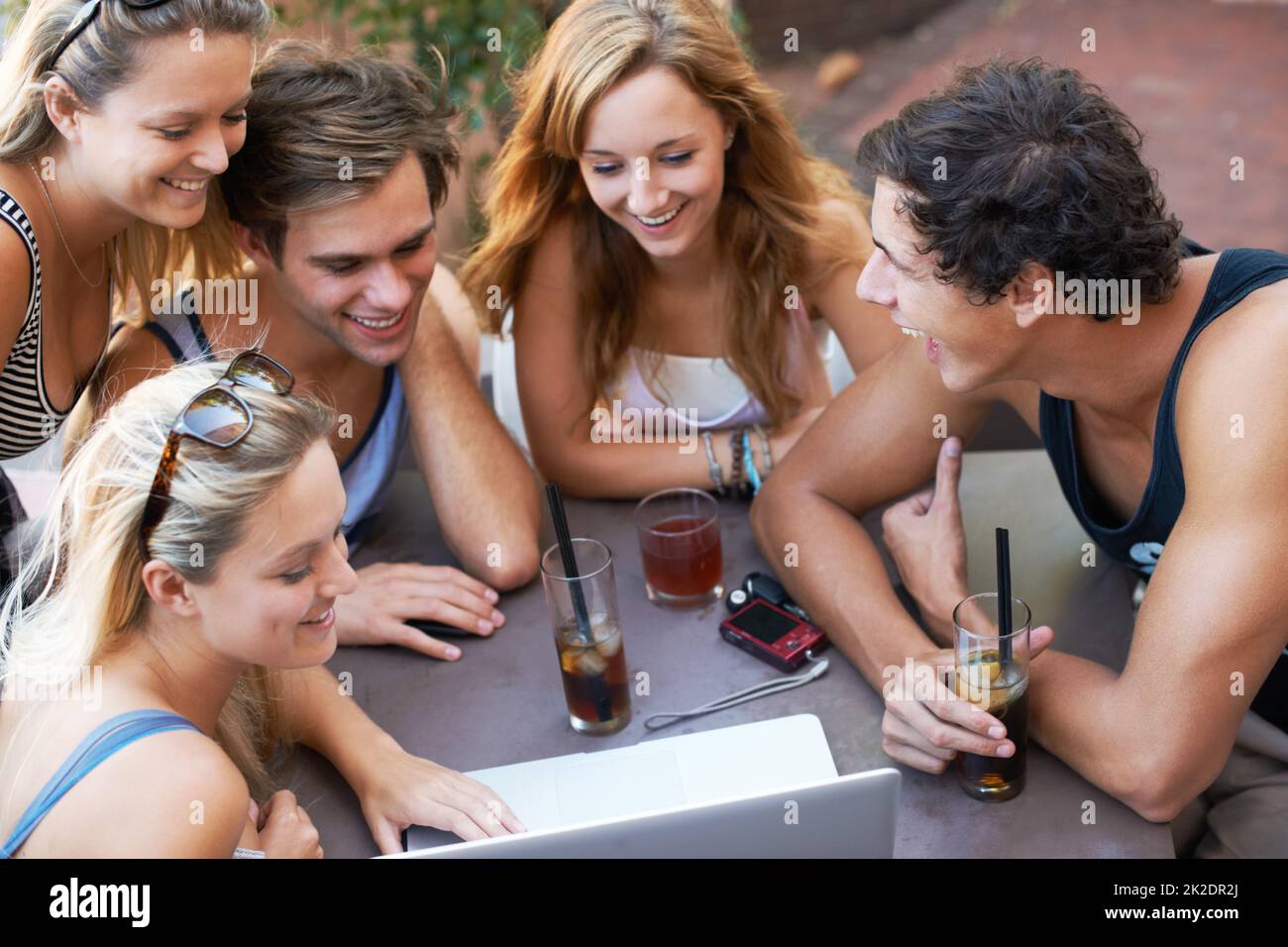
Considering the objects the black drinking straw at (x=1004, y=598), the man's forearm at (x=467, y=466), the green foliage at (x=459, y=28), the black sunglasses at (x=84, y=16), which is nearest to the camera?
the black drinking straw at (x=1004, y=598)

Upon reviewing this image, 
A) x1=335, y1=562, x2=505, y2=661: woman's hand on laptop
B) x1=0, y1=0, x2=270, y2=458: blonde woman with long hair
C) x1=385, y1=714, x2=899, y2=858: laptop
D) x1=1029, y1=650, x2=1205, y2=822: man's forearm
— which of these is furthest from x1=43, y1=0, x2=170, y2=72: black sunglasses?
x1=1029, y1=650, x2=1205, y2=822: man's forearm

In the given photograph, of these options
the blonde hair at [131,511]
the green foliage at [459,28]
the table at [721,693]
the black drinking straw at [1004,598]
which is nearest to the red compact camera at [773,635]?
the table at [721,693]

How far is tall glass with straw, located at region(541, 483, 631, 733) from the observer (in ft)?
5.20

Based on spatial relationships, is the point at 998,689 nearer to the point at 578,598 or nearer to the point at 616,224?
the point at 578,598

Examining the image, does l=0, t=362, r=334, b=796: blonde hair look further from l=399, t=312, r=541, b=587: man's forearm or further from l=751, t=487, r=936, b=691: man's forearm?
l=751, t=487, r=936, b=691: man's forearm

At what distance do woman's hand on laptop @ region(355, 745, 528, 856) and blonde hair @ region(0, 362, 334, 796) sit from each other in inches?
13.1

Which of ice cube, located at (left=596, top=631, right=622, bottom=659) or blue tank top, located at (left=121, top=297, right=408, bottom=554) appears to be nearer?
ice cube, located at (left=596, top=631, right=622, bottom=659)

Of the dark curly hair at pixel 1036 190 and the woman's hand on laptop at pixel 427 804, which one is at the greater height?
the dark curly hair at pixel 1036 190

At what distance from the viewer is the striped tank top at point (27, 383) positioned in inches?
66.9

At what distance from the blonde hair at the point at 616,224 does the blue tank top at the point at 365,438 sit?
243mm

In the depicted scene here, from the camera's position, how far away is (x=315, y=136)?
1.85 meters

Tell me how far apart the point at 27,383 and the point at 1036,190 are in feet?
4.42

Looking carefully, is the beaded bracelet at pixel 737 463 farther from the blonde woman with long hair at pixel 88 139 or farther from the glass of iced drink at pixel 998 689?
the blonde woman with long hair at pixel 88 139
